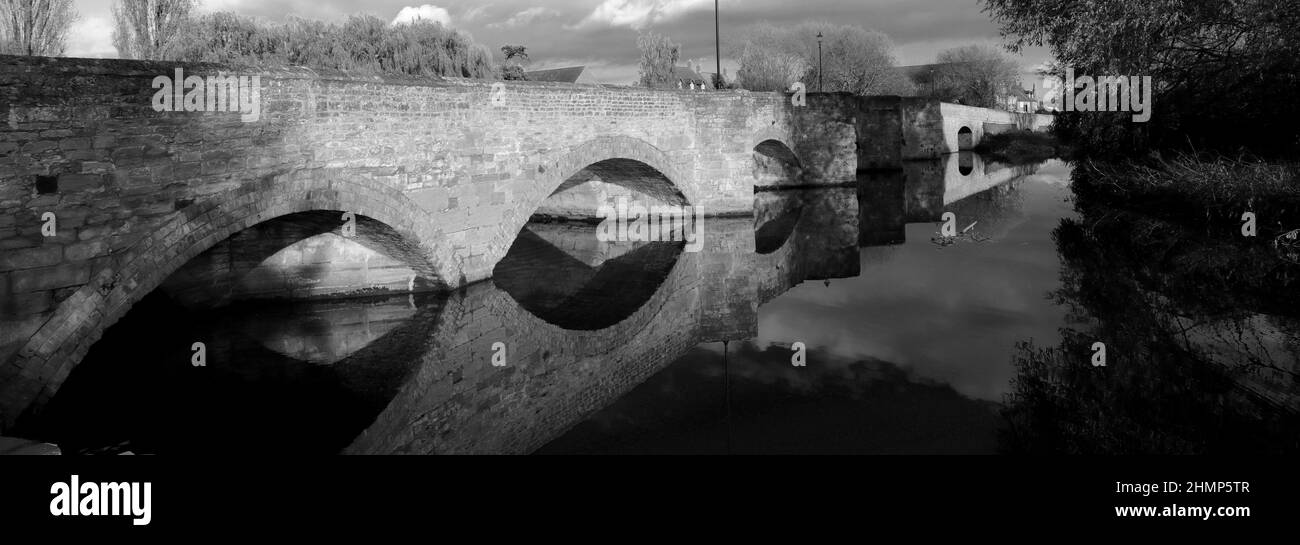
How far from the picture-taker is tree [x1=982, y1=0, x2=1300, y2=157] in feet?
39.4

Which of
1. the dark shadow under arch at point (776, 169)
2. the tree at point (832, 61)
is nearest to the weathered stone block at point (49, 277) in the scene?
the dark shadow under arch at point (776, 169)

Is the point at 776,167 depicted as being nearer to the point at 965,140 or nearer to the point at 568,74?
the point at 965,140

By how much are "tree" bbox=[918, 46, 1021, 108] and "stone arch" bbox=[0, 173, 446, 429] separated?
5862 centimetres

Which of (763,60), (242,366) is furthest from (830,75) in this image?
(242,366)

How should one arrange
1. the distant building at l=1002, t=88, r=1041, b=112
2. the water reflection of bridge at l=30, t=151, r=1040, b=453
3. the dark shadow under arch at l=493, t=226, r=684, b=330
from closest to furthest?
the water reflection of bridge at l=30, t=151, r=1040, b=453 → the dark shadow under arch at l=493, t=226, r=684, b=330 → the distant building at l=1002, t=88, r=1041, b=112

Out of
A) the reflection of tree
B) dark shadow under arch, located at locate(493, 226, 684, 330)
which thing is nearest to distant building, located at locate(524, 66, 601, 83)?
dark shadow under arch, located at locate(493, 226, 684, 330)

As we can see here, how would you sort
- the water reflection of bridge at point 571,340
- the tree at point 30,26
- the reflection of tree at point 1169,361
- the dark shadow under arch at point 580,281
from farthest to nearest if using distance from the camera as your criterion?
the tree at point 30,26 → the dark shadow under arch at point 580,281 → the water reflection of bridge at point 571,340 → the reflection of tree at point 1169,361

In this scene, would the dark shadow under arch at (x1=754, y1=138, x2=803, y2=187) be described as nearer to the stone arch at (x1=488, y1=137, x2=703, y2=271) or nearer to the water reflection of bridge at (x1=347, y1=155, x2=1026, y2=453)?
the water reflection of bridge at (x1=347, y1=155, x2=1026, y2=453)

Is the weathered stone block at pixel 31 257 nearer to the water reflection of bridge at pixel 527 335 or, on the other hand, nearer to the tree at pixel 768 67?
the water reflection of bridge at pixel 527 335

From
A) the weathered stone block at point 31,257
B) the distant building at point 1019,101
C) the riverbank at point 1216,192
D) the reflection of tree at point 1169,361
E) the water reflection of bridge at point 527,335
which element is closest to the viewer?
the reflection of tree at point 1169,361

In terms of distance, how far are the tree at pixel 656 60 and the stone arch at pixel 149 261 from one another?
133ft

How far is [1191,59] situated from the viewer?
13977 millimetres

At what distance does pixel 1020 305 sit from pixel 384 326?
260 inches

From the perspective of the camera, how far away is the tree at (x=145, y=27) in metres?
19.8
